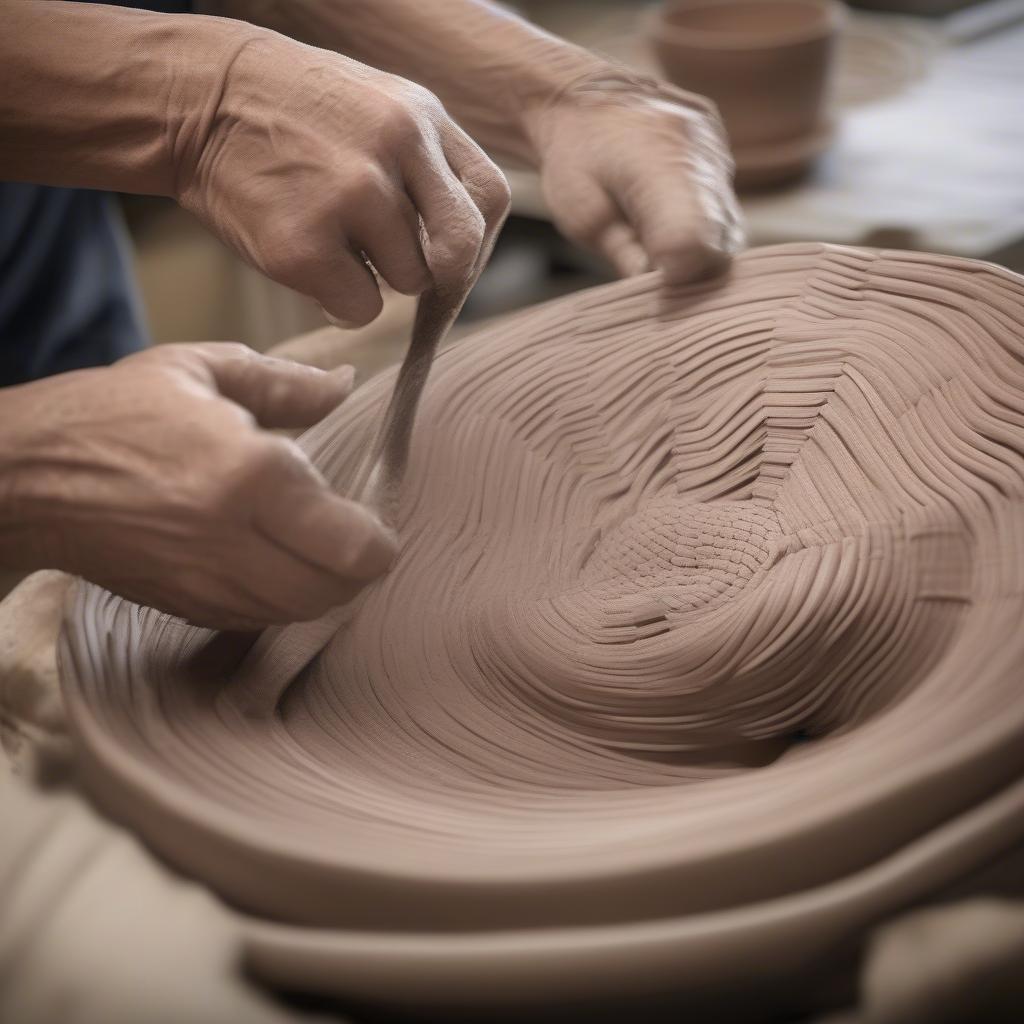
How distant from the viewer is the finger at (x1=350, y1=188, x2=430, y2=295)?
0.74m

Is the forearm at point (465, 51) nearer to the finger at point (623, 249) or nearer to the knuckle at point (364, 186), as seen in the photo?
the finger at point (623, 249)

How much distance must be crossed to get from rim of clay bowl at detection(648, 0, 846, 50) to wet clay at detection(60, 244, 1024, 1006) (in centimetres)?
80

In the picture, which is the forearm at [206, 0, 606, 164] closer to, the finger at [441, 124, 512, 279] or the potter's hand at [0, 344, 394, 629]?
the finger at [441, 124, 512, 279]

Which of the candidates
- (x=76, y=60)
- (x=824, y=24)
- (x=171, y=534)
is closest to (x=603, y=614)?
(x=171, y=534)

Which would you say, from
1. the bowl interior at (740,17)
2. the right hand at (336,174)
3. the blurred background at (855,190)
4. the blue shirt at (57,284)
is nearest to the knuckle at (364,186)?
the right hand at (336,174)

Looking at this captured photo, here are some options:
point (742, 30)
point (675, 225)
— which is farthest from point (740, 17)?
point (675, 225)

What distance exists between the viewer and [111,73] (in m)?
0.82

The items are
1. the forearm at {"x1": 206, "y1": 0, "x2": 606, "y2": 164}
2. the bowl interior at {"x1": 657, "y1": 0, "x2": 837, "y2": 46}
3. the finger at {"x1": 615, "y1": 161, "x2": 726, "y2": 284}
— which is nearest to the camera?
the finger at {"x1": 615, "y1": 161, "x2": 726, "y2": 284}

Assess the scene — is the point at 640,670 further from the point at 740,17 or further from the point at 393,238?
the point at 740,17

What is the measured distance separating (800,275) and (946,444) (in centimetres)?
21

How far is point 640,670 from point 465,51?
2.17 feet

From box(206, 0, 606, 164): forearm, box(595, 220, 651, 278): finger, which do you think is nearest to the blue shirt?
box(206, 0, 606, 164): forearm

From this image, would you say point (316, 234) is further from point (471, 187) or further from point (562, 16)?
point (562, 16)

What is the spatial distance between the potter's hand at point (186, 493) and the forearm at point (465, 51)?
551mm
